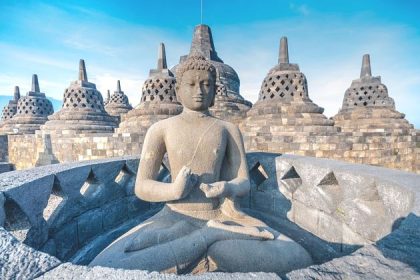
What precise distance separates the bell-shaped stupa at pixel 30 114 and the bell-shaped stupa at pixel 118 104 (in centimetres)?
567

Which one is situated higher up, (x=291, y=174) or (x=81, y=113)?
(x=81, y=113)

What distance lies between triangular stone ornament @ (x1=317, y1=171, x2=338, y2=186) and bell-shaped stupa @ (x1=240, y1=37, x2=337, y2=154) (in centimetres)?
277

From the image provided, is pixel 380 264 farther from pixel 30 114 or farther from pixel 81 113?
pixel 30 114

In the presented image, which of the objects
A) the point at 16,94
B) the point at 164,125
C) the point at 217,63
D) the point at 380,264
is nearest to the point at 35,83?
the point at 16,94

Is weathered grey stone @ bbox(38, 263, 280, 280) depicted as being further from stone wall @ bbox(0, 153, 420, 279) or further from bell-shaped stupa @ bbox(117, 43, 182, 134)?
bell-shaped stupa @ bbox(117, 43, 182, 134)

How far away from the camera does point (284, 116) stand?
6.94m

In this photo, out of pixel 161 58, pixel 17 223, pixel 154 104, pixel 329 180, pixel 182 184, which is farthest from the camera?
pixel 161 58

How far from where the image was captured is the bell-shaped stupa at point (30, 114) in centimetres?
1332

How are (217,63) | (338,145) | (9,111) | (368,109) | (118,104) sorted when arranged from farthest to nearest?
(118,104), (9,111), (217,63), (368,109), (338,145)

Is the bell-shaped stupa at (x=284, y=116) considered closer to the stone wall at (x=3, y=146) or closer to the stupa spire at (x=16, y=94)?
the stone wall at (x=3, y=146)

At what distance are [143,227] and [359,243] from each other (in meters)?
2.14

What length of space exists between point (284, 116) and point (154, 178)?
18.3ft

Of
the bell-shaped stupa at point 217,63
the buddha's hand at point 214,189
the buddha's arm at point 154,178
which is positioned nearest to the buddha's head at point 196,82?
the buddha's arm at point 154,178

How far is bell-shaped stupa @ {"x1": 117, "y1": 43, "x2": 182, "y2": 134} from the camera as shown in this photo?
736cm
